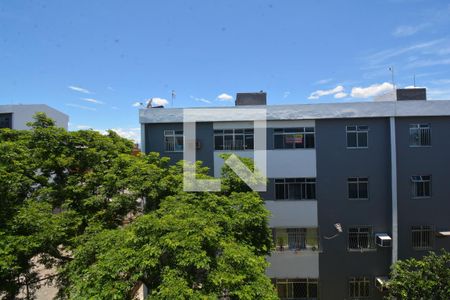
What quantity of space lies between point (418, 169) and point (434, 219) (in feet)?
6.87

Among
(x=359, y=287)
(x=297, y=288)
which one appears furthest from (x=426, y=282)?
(x=297, y=288)

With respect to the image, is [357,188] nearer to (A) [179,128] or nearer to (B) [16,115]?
(A) [179,128]

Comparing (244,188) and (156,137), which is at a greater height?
(156,137)

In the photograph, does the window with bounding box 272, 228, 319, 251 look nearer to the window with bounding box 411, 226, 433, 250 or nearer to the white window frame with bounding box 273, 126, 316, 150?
the white window frame with bounding box 273, 126, 316, 150

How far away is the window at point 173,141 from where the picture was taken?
451 inches

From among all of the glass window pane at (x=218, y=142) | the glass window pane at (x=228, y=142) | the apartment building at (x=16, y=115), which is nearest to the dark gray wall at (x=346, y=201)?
the glass window pane at (x=228, y=142)

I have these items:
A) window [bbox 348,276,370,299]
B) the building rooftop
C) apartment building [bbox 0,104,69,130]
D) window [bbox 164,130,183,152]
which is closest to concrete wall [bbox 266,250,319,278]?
window [bbox 348,276,370,299]

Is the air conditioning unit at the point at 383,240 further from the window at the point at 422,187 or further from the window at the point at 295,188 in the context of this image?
the window at the point at 295,188

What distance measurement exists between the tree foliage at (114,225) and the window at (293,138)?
3684 millimetres

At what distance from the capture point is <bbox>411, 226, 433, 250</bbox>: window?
1092 cm

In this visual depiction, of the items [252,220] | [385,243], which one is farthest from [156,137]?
[385,243]

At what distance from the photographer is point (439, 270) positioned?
8.61 meters

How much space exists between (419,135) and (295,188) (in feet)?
17.6

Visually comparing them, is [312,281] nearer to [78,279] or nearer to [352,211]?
[352,211]
